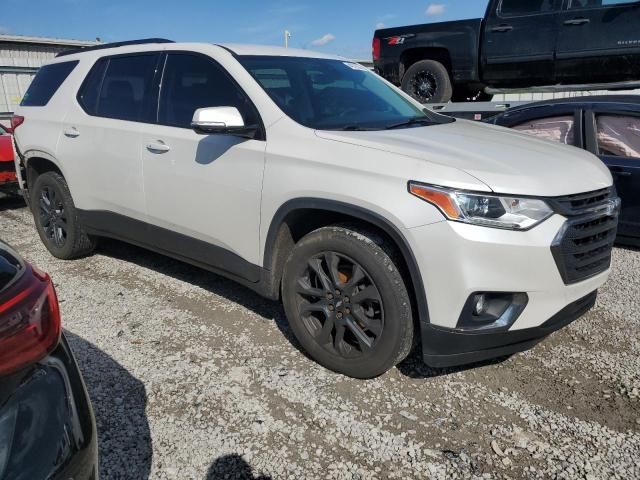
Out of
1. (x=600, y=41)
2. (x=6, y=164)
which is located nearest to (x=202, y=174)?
(x=6, y=164)

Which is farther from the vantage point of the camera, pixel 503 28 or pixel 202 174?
pixel 503 28

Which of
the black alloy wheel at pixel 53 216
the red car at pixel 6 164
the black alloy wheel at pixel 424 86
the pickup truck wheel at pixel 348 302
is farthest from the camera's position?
the black alloy wheel at pixel 424 86

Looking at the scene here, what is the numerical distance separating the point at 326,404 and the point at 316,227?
1.00 metres

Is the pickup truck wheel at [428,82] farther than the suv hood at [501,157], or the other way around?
the pickup truck wheel at [428,82]

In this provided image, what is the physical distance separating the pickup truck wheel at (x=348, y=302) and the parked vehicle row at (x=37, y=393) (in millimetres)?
1505

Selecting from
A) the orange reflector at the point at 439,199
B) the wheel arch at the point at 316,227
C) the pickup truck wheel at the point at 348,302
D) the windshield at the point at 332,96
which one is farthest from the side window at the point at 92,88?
the orange reflector at the point at 439,199

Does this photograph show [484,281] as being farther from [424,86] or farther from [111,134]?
[424,86]

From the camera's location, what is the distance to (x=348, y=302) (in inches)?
111

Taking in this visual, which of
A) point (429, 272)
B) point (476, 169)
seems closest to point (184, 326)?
point (429, 272)

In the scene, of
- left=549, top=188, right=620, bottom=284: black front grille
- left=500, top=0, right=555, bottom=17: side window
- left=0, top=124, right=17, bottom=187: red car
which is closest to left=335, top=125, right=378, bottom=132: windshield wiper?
left=549, top=188, right=620, bottom=284: black front grille

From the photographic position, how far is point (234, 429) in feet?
8.33

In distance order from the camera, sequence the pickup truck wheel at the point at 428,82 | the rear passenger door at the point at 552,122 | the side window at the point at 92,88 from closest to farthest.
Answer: the side window at the point at 92,88
the rear passenger door at the point at 552,122
the pickup truck wheel at the point at 428,82

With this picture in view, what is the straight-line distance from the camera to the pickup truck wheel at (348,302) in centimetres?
263

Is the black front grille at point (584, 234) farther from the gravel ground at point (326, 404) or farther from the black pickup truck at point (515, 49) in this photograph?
the black pickup truck at point (515, 49)
